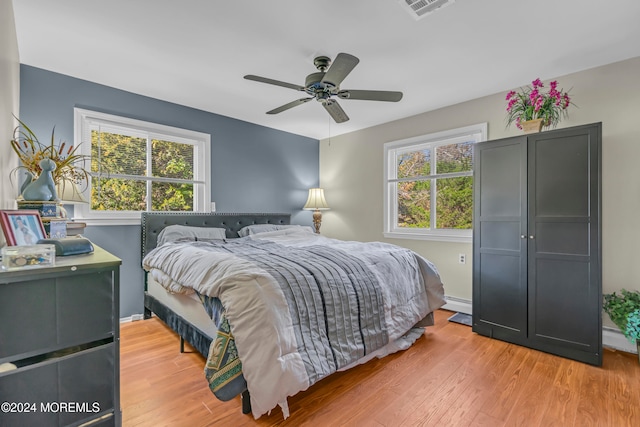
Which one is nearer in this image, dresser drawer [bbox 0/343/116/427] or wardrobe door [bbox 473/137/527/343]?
dresser drawer [bbox 0/343/116/427]

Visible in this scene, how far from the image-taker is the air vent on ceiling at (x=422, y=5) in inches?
71.9

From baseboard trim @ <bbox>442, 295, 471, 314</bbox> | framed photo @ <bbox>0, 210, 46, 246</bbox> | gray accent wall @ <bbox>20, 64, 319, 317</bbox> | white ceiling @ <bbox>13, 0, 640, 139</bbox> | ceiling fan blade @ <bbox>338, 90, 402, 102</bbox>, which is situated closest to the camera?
framed photo @ <bbox>0, 210, 46, 246</bbox>

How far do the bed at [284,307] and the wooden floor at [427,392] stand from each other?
18 centimetres

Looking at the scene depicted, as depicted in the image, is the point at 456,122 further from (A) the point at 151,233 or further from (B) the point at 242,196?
(A) the point at 151,233

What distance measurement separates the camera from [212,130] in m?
3.88

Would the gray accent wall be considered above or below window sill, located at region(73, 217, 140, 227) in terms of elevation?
above

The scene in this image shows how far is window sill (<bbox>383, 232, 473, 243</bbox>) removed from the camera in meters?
3.48

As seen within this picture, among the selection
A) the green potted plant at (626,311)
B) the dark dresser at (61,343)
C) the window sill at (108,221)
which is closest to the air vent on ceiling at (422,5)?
the dark dresser at (61,343)

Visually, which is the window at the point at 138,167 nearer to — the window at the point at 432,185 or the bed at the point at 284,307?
the bed at the point at 284,307

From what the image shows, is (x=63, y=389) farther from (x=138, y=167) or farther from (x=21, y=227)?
(x=138, y=167)

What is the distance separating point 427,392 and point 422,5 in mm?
2456

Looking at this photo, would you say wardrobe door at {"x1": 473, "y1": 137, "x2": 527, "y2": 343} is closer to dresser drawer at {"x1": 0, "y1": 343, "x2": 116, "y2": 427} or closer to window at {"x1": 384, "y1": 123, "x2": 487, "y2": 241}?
window at {"x1": 384, "y1": 123, "x2": 487, "y2": 241}

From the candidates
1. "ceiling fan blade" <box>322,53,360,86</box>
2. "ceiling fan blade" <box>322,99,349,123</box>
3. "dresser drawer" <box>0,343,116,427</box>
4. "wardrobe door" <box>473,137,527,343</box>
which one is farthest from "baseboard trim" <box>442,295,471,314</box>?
"dresser drawer" <box>0,343,116,427</box>

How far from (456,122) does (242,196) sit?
2.93 metres
